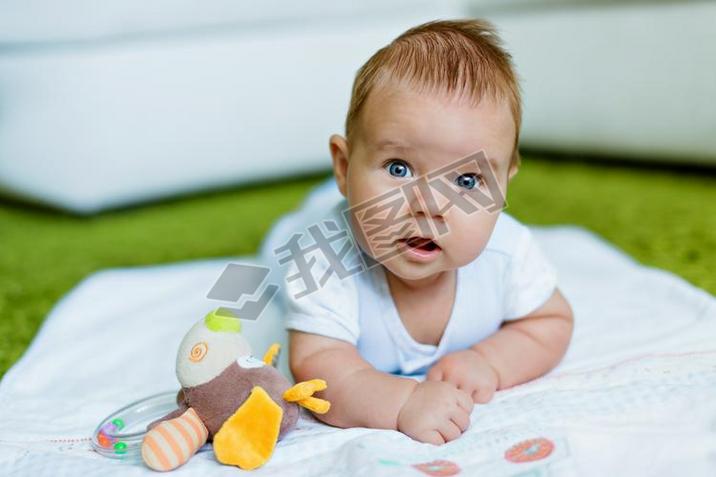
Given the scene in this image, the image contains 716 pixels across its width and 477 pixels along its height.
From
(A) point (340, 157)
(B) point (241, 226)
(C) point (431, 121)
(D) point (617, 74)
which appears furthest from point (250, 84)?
(C) point (431, 121)

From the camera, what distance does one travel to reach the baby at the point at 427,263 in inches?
25.5

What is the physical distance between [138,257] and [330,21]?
0.74 meters

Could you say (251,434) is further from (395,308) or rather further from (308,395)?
(395,308)

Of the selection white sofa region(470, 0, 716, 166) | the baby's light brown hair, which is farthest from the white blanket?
white sofa region(470, 0, 716, 166)

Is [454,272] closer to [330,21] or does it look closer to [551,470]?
[551,470]

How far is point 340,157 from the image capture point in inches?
29.0

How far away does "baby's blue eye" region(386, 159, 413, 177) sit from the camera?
66cm

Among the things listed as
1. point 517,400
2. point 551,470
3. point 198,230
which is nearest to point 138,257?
point 198,230

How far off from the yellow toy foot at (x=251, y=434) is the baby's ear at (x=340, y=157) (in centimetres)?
22

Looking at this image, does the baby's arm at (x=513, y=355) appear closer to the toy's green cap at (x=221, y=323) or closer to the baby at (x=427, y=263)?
the baby at (x=427, y=263)

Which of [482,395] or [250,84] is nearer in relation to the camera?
[482,395]

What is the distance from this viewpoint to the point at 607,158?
1.91 meters

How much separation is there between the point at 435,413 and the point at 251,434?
142 mm

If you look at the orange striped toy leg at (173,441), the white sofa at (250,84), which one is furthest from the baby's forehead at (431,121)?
the white sofa at (250,84)
